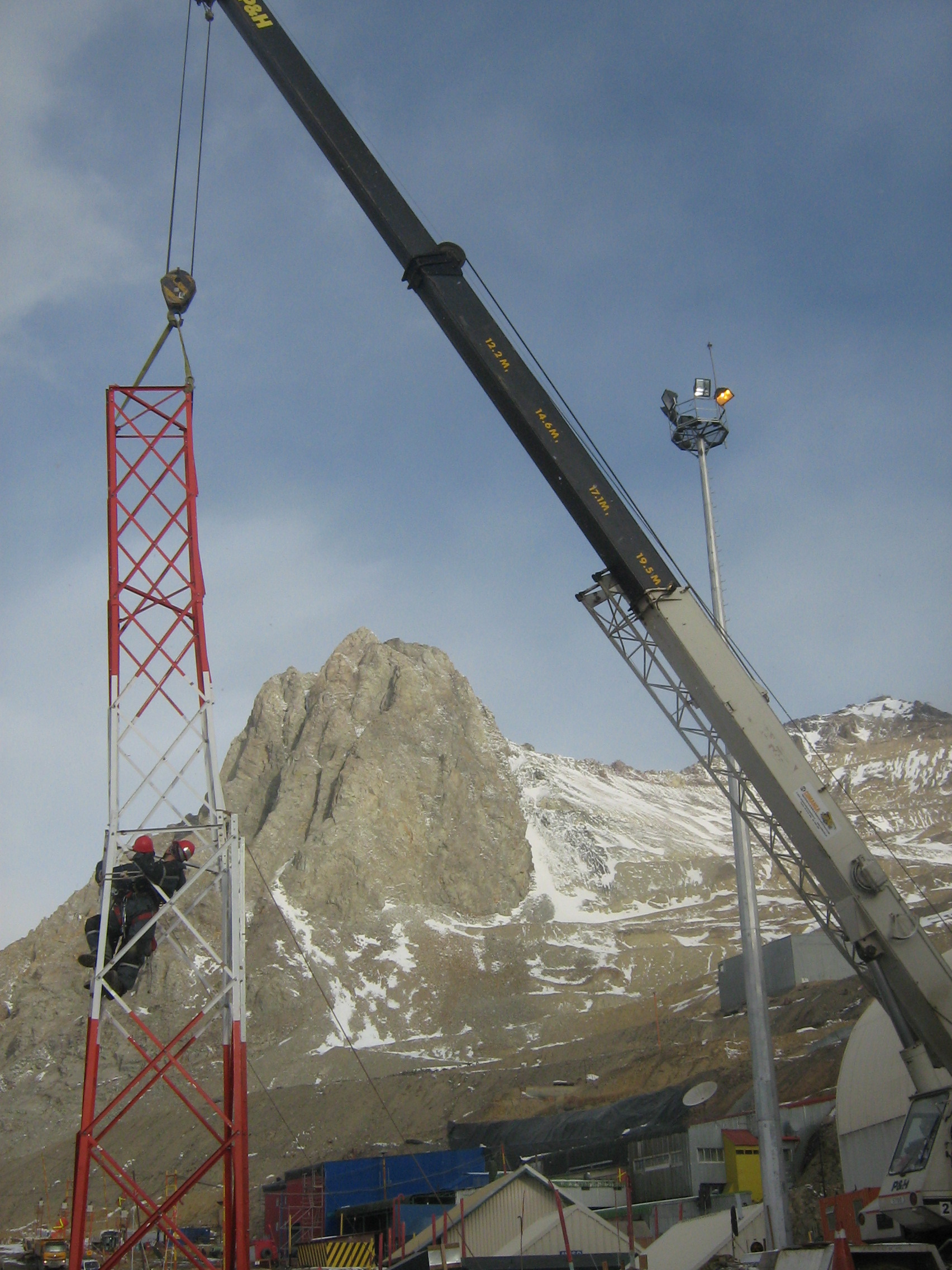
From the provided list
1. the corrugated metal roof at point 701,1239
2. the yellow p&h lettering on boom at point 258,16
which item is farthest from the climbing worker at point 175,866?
the yellow p&h lettering on boom at point 258,16

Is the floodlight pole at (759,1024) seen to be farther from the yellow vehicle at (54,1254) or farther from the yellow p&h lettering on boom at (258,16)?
the yellow vehicle at (54,1254)

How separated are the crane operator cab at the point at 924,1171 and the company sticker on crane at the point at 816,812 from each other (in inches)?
127

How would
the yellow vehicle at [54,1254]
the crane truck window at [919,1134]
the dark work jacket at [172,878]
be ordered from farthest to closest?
the yellow vehicle at [54,1254] → the dark work jacket at [172,878] → the crane truck window at [919,1134]

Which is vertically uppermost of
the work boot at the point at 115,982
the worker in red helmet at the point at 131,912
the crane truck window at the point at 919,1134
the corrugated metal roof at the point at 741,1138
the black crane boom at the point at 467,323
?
the black crane boom at the point at 467,323

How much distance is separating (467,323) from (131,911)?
9.82 metres

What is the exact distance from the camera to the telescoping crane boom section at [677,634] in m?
13.4

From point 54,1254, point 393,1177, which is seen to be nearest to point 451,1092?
point 393,1177

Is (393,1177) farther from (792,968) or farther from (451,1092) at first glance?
(792,968)

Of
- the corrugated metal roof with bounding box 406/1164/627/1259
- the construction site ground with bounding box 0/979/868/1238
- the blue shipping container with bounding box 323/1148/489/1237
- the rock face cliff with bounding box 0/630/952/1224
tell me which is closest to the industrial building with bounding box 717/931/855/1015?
the construction site ground with bounding box 0/979/868/1238

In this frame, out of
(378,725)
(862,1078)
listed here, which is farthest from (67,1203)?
(378,725)

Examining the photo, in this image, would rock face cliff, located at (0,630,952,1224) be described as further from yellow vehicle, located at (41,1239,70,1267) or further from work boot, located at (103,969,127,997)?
work boot, located at (103,969,127,997)

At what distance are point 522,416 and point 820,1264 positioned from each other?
11205 mm

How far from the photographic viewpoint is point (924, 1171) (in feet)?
39.8

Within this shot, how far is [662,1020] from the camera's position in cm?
8850
